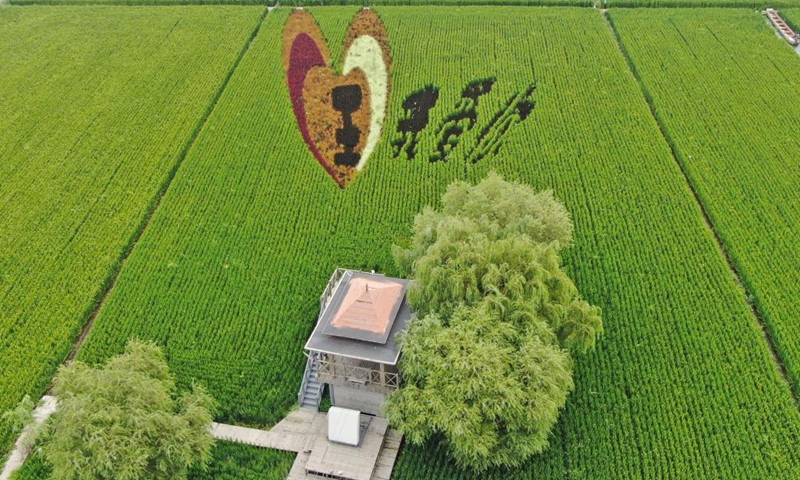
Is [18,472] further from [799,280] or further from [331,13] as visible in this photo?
[331,13]

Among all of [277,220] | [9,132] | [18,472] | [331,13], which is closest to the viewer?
[18,472]

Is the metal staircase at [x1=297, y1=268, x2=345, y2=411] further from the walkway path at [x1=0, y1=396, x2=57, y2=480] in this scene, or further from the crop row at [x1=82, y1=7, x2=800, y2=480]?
the walkway path at [x1=0, y1=396, x2=57, y2=480]

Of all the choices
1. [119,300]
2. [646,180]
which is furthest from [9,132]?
[646,180]

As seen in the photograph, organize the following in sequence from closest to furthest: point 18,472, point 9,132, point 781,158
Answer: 1. point 18,472
2. point 781,158
3. point 9,132

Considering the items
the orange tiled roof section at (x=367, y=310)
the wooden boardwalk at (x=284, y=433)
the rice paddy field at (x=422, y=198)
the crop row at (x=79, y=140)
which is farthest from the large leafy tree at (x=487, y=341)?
the crop row at (x=79, y=140)

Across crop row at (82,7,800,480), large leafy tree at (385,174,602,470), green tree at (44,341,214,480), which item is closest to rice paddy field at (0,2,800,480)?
crop row at (82,7,800,480)

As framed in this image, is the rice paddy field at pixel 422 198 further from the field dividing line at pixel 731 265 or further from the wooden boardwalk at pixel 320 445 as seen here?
the wooden boardwalk at pixel 320 445

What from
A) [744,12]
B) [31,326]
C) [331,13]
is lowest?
[31,326]
